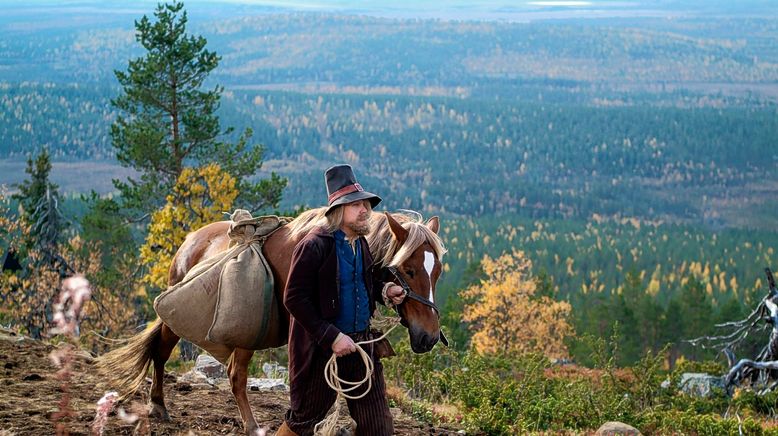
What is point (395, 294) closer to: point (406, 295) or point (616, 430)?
point (406, 295)

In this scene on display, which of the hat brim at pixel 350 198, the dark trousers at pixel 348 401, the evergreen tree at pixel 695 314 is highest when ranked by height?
the hat brim at pixel 350 198

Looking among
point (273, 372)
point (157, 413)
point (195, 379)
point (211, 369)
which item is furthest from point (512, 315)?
point (157, 413)

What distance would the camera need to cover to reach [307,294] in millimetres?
5887

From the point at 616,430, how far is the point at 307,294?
4.51 metres

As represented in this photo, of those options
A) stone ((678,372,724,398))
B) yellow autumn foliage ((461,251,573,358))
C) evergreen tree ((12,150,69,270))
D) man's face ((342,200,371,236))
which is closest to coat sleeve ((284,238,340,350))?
man's face ((342,200,371,236))

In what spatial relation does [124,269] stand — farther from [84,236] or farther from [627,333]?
[627,333]

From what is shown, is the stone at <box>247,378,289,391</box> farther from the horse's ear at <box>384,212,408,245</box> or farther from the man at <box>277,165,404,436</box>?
the horse's ear at <box>384,212,408,245</box>

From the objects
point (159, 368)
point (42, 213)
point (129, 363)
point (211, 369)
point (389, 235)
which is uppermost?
point (389, 235)

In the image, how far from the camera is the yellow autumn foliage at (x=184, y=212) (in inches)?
834

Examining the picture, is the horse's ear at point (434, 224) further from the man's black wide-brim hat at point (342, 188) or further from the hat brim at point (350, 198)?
the hat brim at point (350, 198)

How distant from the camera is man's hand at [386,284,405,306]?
239 inches

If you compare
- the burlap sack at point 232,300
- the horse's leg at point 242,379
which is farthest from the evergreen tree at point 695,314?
the burlap sack at point 232,300

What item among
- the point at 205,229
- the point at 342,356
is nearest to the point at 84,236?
the point at 205,229

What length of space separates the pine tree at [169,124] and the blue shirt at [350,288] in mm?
19829
